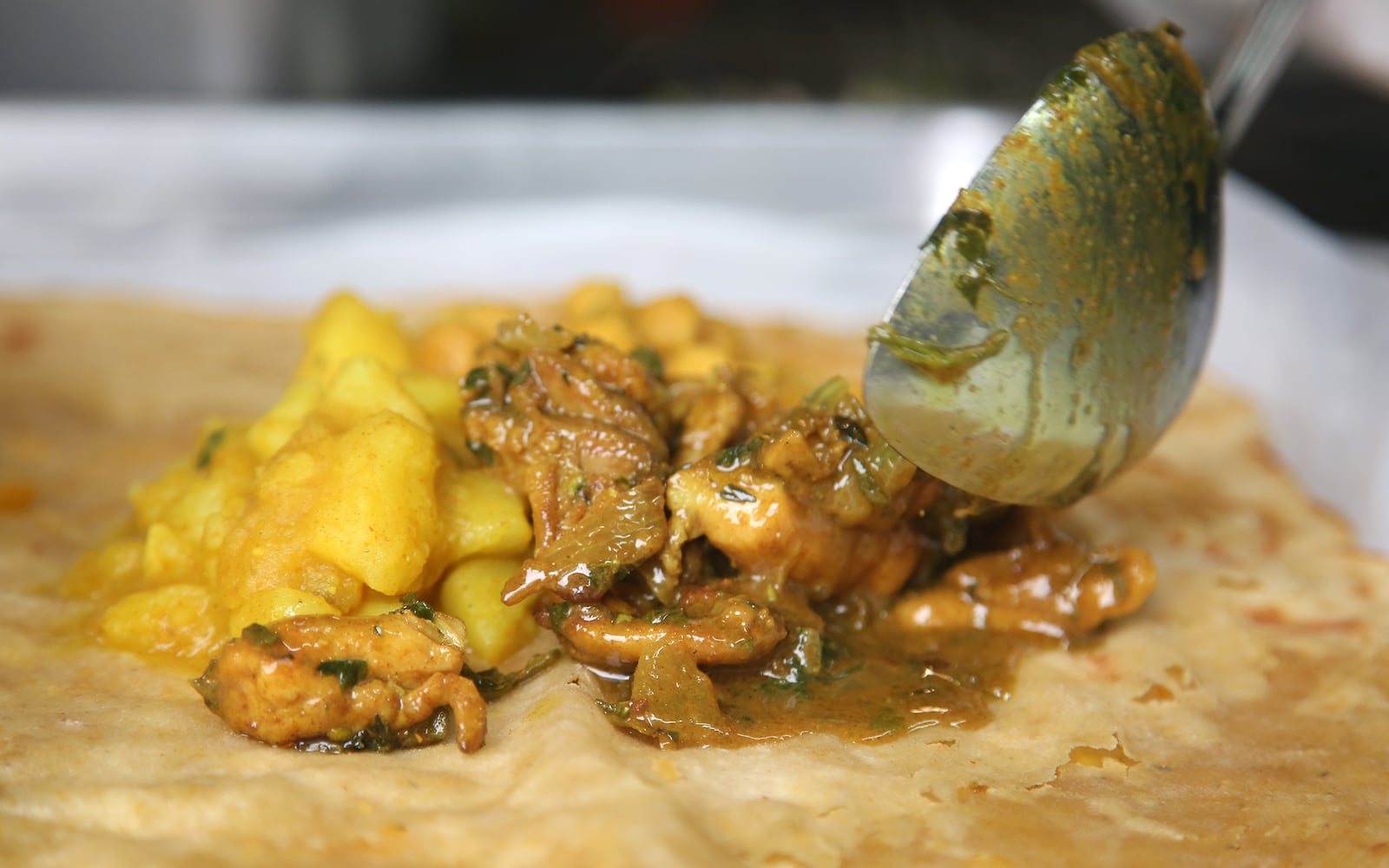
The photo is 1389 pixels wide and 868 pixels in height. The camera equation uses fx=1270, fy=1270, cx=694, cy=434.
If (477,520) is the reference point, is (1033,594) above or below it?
above

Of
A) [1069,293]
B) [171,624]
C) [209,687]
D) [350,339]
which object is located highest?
[1069,293]

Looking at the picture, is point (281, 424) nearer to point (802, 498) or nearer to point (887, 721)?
point (802, 498)

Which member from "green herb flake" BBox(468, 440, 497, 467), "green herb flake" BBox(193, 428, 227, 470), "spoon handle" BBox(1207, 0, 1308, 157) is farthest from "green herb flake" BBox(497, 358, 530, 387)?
"spoon handle" BBox(1207, 0, 1308, 157)

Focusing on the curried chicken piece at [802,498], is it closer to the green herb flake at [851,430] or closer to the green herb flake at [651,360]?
the green herb flake at [851,430]

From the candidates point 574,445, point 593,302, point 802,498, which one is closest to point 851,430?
point 802,498

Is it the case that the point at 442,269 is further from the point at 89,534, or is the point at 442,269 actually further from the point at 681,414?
the point at 681,414

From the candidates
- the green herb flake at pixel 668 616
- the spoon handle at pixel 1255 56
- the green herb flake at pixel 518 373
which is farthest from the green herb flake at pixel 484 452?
the spoon handle at pixel 1255 56

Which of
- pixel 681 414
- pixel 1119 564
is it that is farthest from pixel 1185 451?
pixel 681 414

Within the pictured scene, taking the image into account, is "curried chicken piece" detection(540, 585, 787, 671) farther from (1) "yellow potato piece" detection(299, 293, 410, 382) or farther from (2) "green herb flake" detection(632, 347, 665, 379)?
(1) "yellow potato piece" detection(299, 293, 410, 382)
